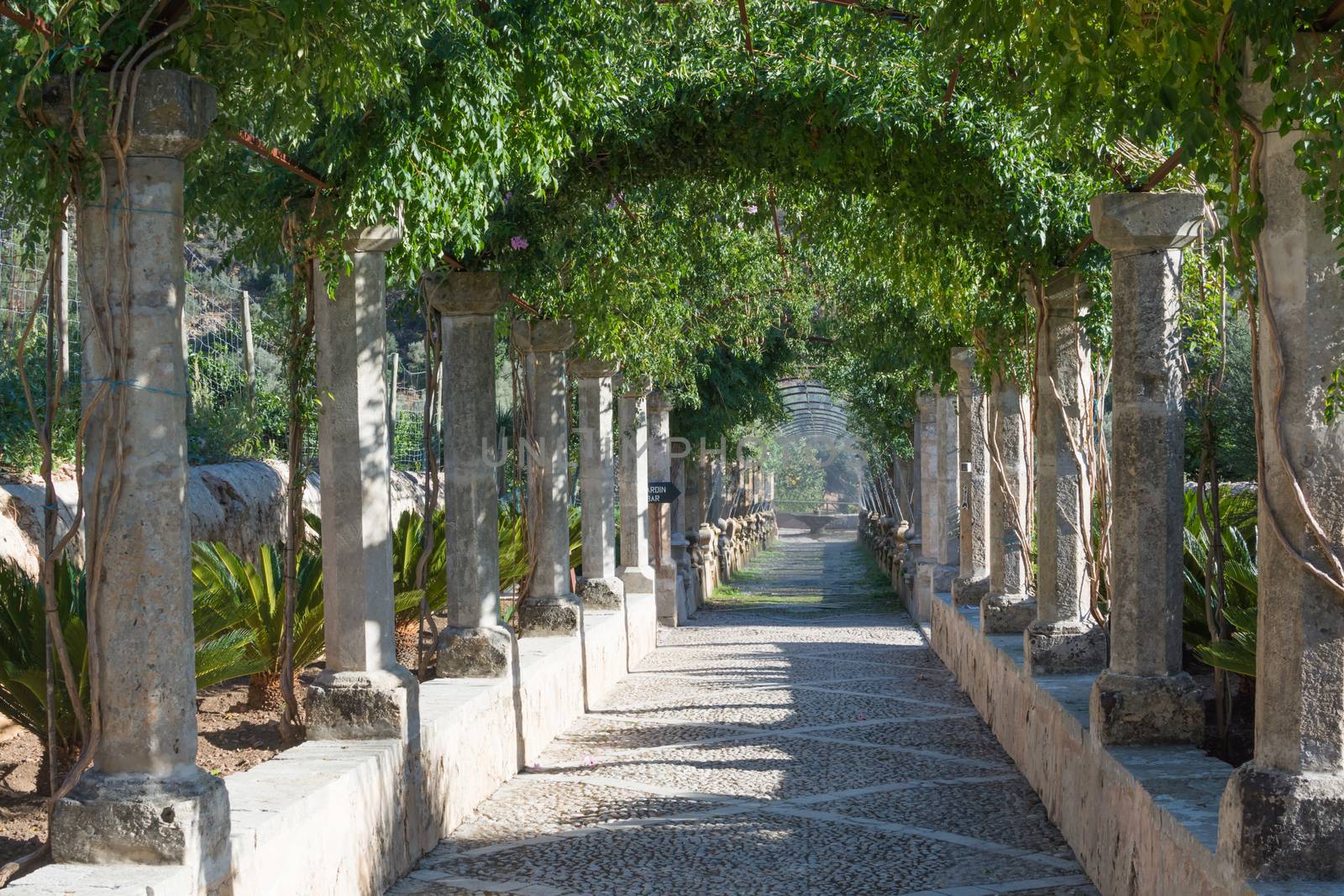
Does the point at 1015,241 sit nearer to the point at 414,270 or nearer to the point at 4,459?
the point at 414,270

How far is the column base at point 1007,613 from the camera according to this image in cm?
903

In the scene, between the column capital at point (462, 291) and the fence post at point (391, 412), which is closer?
the fence post at point (391, 412)

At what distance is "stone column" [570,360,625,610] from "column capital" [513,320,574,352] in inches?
67.3

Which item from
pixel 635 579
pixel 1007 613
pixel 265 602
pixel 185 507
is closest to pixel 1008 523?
pixel 1007 613

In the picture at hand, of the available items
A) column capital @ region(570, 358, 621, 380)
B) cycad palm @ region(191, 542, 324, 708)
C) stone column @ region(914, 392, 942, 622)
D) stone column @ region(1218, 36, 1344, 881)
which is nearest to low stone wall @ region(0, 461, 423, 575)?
cycad palm @ region(191, 542, 324, 708)

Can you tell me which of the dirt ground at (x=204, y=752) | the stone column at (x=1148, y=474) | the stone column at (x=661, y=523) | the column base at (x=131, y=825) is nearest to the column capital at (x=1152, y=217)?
the stone column at (x=1148, y=474)

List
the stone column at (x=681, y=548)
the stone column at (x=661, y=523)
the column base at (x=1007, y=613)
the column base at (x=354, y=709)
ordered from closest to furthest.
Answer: the column base at (x=354, y=709), the column base at (x=1007, y=613), the stone column at (x=661, y=523), the stone column at (x=681, y=548)

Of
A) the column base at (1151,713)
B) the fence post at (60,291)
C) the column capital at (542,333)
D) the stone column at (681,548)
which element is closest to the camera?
the fence post at (60,291)

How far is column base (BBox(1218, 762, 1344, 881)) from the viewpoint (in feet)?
10.8

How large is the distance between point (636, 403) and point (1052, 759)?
8.44m

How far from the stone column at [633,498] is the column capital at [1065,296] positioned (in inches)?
268

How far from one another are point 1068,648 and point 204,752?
4298 mm

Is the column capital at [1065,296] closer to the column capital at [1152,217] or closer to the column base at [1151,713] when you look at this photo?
the column capital at [1152,217]

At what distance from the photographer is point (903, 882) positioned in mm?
5430
